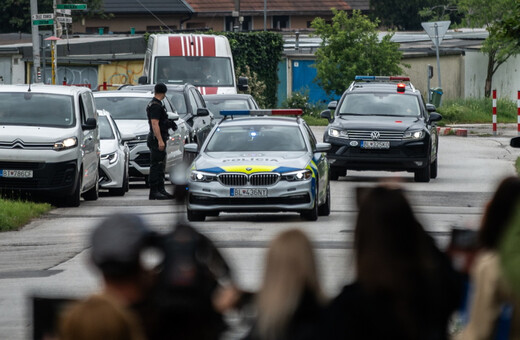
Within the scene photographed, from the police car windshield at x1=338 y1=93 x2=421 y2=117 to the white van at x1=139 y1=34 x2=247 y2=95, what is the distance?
23.3 feet

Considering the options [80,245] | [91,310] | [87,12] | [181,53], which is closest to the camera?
[91,310]

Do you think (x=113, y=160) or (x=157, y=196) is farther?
(x=113, y=160)

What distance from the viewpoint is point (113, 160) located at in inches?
871

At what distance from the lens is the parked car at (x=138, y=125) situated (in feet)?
78.9

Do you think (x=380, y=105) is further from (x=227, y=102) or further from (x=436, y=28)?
(x=436, y=28)

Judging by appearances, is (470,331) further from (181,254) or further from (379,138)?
Result: (379,138)

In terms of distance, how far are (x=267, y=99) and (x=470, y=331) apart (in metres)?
49.6

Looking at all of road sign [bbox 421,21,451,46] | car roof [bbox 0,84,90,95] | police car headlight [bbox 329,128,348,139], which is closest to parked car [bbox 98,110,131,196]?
car roof [bbox 0,84,90,95]

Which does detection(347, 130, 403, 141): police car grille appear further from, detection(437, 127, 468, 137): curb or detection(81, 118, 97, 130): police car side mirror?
detection(437, 127, 468, 137): curb

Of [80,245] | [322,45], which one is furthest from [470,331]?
[322,45]

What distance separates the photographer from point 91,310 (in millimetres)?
3809

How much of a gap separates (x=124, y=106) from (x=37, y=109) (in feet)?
16.8

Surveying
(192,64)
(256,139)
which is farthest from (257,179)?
(192,64)

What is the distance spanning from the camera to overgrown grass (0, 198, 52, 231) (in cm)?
1680
